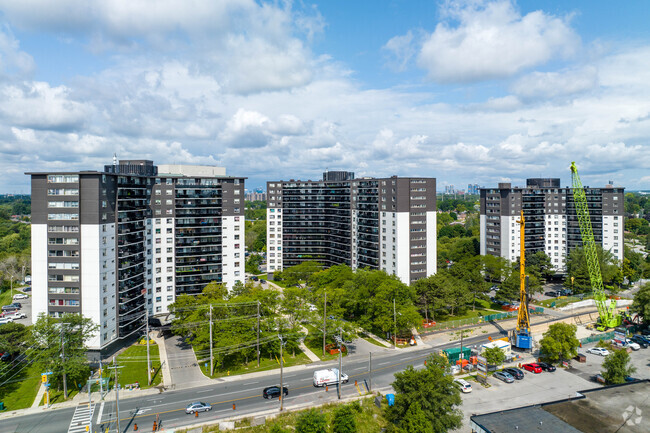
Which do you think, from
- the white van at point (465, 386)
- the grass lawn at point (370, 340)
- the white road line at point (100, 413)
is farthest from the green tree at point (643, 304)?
the white road line at point (100, 413)

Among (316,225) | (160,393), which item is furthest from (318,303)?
(316,225)

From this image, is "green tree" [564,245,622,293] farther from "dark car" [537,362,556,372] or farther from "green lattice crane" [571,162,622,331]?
"dark car" [537,362,556,372]

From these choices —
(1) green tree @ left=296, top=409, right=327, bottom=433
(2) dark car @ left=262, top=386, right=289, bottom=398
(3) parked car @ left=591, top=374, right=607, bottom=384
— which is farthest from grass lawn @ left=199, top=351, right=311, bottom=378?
(3) parked car @ left=591, top=374, right=607, bottom=384

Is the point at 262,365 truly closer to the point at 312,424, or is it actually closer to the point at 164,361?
the point at 164,361

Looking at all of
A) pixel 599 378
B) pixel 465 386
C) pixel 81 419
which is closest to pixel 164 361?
pixel 81 419

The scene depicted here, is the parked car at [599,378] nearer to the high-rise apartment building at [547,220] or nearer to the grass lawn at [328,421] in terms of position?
the grass lawn at [328,421]
